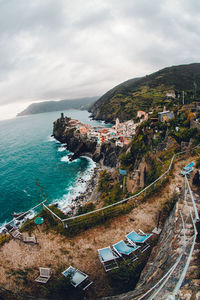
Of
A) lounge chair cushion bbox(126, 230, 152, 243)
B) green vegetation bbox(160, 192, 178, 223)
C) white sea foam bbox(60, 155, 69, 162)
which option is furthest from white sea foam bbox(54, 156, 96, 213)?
green vegetation bbox(160, 192, 178, 223)

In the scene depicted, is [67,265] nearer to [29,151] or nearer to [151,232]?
[151,232]

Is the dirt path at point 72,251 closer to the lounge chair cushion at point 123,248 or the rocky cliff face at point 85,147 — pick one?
the lounge chair cushion at point 123,248

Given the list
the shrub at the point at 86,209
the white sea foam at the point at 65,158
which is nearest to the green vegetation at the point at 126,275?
the shrub at the point at 86,209

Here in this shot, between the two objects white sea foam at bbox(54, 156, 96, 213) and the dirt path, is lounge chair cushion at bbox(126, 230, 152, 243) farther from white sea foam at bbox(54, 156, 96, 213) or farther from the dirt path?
white sea foam at bbox(54, 156, 96, 213)

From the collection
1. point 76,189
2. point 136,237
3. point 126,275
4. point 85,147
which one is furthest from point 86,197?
point 85,147

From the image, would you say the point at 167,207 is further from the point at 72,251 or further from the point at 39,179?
the point at 39,179

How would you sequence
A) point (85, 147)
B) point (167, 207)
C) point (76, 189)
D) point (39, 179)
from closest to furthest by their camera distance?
1. point (167, 207)
2. point (76, 189)
3. point (39, 179)
4. point (85, 147)
